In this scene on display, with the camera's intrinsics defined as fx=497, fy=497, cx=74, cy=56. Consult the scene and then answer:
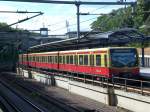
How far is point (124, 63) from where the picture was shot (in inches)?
1347

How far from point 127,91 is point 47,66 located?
32.3 meters

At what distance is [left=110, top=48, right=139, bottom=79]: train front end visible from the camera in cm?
3372

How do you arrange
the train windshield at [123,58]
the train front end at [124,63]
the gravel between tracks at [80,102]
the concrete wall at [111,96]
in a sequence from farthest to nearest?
the train windshield at [123,58] → the train front end at [124,63] → the gravel between tracks at [80,102] → the concrete wall at [111,96]

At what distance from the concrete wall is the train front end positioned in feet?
7.13

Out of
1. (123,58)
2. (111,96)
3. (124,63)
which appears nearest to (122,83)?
(111,96)

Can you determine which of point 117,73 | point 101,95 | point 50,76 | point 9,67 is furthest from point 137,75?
point 9,67

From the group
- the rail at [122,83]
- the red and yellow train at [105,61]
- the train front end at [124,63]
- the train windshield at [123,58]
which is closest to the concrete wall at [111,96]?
the rail at [122,83]

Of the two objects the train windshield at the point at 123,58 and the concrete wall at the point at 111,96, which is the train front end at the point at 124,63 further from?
the concrete wall at the point at 111,96

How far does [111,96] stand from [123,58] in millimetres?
6427

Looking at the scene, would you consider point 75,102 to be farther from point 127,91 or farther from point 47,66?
point 47,66

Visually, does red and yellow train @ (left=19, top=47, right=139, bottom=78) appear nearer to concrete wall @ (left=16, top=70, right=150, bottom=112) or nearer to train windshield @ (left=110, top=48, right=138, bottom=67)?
train windshield @ (left=110, top=48, right=138, bottom=67)

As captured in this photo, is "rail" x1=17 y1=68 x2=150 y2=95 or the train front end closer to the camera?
"rail" x1=17 y1=68 x2=150 y2=95

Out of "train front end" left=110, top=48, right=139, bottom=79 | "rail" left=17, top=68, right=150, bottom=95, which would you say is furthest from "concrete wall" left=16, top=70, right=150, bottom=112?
"train front end" left=110, top=48, right=139, bottom=79

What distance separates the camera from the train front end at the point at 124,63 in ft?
111
